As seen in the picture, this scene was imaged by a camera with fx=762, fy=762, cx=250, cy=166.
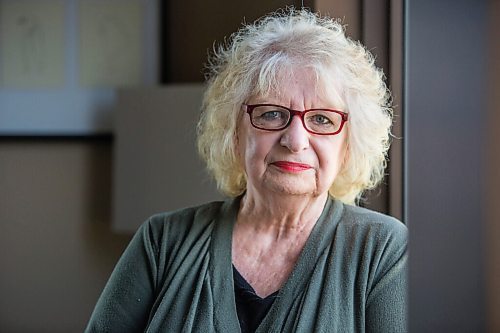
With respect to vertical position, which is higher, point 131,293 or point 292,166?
point 292,166

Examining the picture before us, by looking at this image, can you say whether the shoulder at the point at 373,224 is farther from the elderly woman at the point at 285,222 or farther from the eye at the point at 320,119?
the eye at the point at 320,119

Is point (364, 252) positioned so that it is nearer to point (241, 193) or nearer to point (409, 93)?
point (241, 193)

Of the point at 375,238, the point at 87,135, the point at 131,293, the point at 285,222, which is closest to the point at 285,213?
the point at 285,222

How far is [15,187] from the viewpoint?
1977mm

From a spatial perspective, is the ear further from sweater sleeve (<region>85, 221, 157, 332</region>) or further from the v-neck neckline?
sweater sleeve (<region>85, 221, 157, 332</region>)

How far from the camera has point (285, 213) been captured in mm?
921

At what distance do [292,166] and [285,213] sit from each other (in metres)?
0.08

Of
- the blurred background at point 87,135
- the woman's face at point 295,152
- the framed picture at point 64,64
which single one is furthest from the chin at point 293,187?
the framed picture at point 64,64

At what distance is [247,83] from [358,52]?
14 centimetres

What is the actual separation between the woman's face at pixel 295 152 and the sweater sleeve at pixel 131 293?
0.58ft

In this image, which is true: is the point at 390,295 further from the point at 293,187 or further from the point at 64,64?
the point at 64,64

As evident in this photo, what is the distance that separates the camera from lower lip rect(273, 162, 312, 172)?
2.84 ft

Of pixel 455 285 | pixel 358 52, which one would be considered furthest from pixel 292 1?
pixel 455 285

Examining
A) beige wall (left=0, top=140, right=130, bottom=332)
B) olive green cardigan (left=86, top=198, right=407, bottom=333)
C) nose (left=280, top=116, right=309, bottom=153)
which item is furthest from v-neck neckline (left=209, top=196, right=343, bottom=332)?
beige wall (left=0, top=140, right=130, bottom=332)
